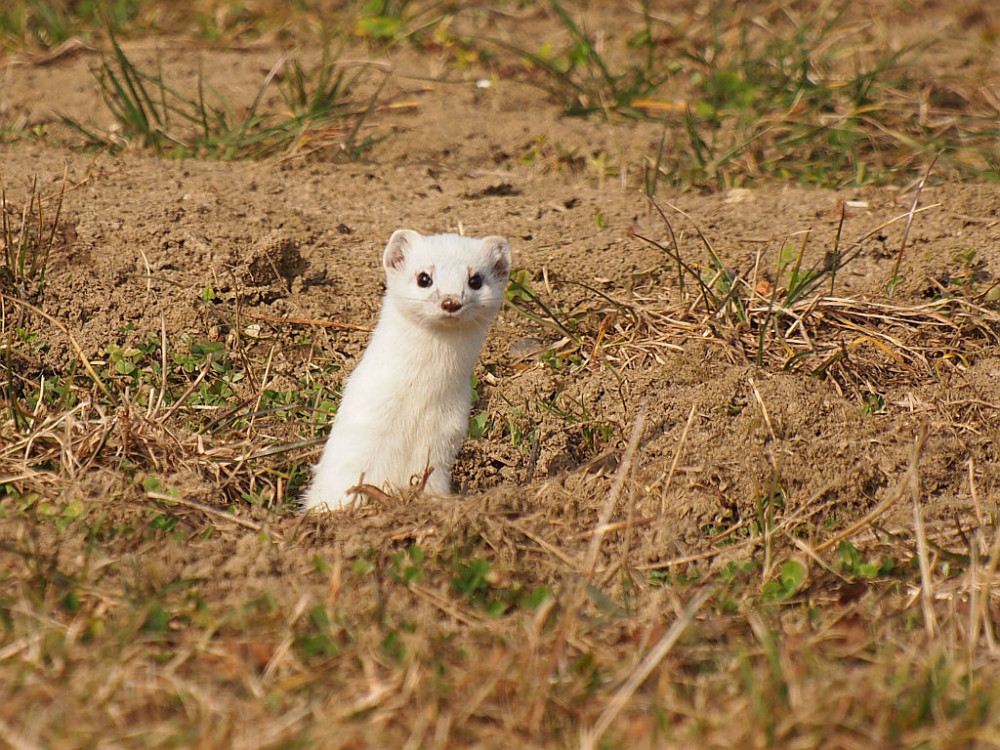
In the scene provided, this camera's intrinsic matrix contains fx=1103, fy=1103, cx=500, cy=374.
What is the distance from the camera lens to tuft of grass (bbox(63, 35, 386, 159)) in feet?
19.1

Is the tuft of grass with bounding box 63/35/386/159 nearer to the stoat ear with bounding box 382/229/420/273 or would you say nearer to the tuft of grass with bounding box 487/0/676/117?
the tuft of grass with bounding box 487/0/676/117

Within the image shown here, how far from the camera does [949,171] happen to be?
602 centimetres

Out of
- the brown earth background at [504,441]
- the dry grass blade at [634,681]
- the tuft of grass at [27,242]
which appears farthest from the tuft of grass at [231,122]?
the dry grass blade at [634,681]

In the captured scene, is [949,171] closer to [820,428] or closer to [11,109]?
[820,428]

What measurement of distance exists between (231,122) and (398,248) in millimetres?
2363

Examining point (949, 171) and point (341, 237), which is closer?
point (341, 237)

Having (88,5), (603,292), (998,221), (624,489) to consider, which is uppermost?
(88,5)

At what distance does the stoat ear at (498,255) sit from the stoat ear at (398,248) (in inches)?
10.6

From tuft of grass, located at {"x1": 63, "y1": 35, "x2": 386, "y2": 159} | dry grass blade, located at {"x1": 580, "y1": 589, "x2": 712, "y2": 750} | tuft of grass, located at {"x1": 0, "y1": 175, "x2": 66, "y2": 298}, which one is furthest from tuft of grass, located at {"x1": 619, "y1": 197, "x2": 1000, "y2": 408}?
tuft of grass, located at {"x1": 0, "y1": 175, "x2": 66, "y2": 298}

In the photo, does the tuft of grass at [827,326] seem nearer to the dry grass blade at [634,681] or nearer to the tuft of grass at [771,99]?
the tuft of grass at [771,99]

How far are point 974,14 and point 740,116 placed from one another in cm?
301

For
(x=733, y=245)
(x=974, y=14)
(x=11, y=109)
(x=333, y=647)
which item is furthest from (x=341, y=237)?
(x=974, y=14)

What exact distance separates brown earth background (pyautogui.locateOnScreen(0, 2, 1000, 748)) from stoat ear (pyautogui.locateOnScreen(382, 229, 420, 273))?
2.44 ft

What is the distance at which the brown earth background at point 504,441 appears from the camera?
2.75 meters
